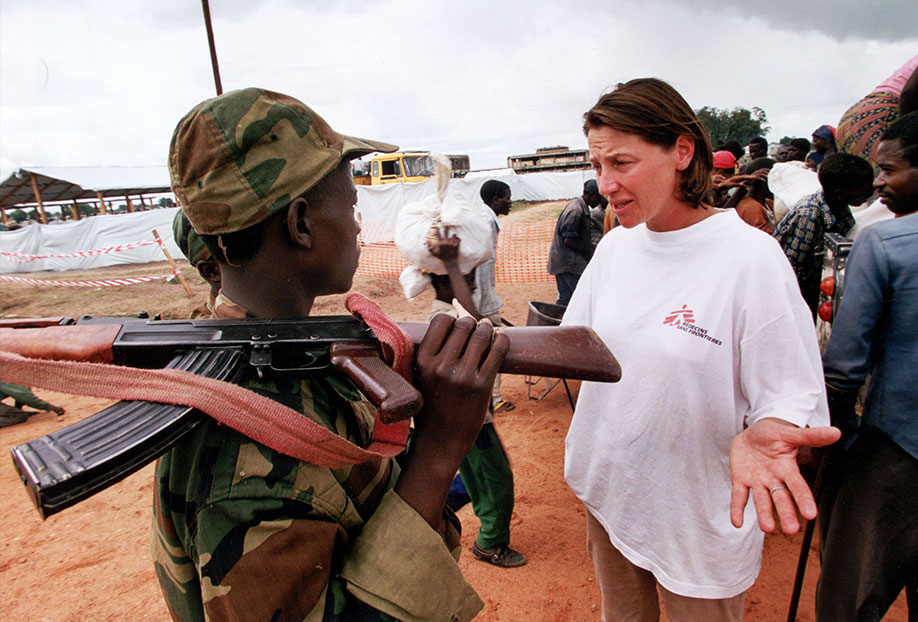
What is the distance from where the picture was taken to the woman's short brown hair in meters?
1.63

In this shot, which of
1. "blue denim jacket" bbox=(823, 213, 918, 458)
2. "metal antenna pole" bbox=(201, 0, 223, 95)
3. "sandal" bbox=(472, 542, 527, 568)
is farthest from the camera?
"sandal" bbox=(472, 542, 527, 568)

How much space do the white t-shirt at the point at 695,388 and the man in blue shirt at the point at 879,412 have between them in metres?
0.61

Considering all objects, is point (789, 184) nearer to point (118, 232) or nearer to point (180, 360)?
point (180, 360)

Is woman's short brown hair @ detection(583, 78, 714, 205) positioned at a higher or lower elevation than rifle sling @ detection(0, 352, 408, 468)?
higher

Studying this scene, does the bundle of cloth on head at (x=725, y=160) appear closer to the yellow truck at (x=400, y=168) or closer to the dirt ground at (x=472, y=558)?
the dirt ground at (x=472, y=558)

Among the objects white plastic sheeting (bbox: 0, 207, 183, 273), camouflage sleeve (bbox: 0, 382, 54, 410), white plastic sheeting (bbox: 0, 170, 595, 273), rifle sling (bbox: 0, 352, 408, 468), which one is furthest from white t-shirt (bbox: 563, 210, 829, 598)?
white plastic sheeting (bbox: 0, 207, 183, 273)

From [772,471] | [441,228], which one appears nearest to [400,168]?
[441,228]

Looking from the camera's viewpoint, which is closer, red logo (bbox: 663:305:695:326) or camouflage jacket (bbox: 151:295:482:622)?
camouflage jacket (bbox: 151:295:482:622)

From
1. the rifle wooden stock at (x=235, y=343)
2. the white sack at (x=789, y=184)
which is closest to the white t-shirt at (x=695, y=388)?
the rifle wooden stock at (x=235, y=343)

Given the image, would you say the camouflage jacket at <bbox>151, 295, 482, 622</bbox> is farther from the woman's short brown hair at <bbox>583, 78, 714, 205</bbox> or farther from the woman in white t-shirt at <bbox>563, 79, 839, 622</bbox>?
the woman's short brown hair at <bbox>583, 78, 714, 205</bbox>

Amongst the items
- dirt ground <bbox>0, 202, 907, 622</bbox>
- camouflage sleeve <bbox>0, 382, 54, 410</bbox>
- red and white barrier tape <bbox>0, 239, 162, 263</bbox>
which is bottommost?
red and white barrier tape <bbox>0, 239, 162, 263</bbox>

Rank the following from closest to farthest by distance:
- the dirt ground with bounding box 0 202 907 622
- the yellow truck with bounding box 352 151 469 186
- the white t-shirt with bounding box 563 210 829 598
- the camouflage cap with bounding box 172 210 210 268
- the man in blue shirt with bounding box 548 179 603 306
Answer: the white t-shirt with bounding box 563 210 829 598 < the camouflage cap with bounding box 172 210 210 268 < the dirt ground with bounding box 0 202 907 622 < the man in blue shirt with bounding box 548 179 603 306 < the yellow truck with bounding box 352 151 469 186

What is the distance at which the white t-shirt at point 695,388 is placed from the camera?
148 cm

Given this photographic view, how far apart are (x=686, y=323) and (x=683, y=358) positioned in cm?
11
